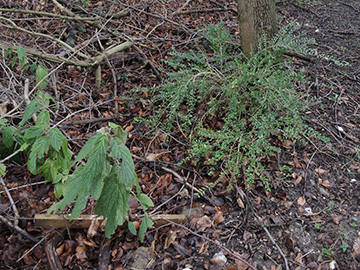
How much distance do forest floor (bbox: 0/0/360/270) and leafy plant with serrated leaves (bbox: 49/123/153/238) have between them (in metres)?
0.66

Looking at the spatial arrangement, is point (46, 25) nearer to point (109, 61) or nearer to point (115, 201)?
point (109, 61)

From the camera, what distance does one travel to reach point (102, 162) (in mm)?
1299

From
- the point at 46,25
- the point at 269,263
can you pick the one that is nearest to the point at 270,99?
the point at 269,263

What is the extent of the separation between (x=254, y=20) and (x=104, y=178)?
7.97 feet

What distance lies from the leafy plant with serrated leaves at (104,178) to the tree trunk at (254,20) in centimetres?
213

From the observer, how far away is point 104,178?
4.67 ft

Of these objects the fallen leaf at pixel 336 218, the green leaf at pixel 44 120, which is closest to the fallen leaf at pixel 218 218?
the fallen leaf at pixel 336 218

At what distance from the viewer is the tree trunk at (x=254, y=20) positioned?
9.75ft

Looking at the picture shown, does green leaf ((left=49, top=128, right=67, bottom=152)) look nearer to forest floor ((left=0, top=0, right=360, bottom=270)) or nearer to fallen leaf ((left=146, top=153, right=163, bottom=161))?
forest floor ((left=0, top=0, right=360, bottom=270))

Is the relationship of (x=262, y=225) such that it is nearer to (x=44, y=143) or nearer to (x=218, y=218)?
(x=218, y=218)

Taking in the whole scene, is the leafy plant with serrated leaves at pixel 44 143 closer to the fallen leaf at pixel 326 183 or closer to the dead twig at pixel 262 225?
the dead twig at pixel 262 225

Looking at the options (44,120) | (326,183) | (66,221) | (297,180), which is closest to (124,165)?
(44,120)

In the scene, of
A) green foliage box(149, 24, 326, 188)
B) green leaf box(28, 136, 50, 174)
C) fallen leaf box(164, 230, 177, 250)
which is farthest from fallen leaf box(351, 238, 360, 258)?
green leaf box(28, 136, 50, 174)

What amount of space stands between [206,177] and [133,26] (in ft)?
7.99
